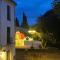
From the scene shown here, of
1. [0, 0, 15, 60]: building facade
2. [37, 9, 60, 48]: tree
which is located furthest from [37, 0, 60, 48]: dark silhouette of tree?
[0, 0, 15, 60]: building facade

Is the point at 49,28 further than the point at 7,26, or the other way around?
the point at 49,28

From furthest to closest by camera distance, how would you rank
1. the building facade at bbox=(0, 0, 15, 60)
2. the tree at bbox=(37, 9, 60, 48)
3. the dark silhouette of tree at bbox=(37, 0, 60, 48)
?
1. the tree at bbox=(37, 9, 60, 48)
2. the dark silhouette of tree at bbox=(37, 0, 60, 48)
3. the building facade at bbox=(0, 0, 15, 60)

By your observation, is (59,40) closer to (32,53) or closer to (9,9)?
(32,53)

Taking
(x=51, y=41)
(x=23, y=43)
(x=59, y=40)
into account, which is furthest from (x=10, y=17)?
(x=23, y=43)

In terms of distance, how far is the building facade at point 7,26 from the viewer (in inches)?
1025

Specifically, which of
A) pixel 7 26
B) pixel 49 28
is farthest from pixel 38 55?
pixel 7 26

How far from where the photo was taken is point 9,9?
2880 cm

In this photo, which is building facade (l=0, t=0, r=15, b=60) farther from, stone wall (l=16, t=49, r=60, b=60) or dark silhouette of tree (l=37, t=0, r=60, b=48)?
dark silhouette of tree (l=37, t=0, r=60, b=48)

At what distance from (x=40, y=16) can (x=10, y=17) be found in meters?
13.6

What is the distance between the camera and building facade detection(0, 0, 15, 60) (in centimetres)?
2603

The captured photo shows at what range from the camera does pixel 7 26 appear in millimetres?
28094

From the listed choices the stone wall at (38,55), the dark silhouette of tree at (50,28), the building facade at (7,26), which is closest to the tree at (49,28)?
the dark silhouette of tree at (50,28)

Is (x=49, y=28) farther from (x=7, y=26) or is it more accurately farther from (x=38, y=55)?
(x=7, y=26)

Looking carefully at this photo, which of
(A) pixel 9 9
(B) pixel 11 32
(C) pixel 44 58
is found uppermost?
(A) pixel 9 9
